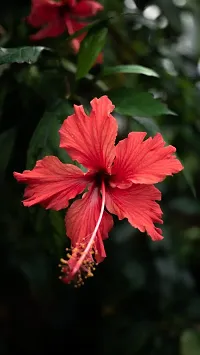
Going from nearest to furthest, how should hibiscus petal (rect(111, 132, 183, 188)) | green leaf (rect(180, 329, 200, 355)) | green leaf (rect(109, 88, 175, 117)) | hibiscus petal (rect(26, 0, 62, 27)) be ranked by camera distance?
hibiscus petal (rect(111, 132, 183, 188))
green leaf (rect(109, 88, 175, 117))
hibiscus petal (rect(26, 0, 62, 27))
green leaf (rect(180, 329, 200, 355))

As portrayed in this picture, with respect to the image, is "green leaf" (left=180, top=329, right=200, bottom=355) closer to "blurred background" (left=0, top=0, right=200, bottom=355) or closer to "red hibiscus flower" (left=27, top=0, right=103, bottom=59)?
"blurred background" (left=0, top=0, right=200, bottom=355)

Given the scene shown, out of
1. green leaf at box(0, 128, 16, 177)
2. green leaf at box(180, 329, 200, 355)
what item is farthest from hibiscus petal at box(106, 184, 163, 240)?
green leaf at box(180, 329, 200, 355)

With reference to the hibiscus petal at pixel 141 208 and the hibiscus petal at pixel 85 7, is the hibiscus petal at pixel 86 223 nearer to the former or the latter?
the hibiscus petal at pixel 141 208

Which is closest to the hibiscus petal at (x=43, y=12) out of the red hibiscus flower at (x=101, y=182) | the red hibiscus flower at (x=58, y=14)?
the red hibiscus flower at (x=58, y=14)

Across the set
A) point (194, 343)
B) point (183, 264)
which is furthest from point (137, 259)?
point (194, 343)

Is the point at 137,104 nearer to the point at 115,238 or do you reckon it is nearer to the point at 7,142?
the point at 7,142

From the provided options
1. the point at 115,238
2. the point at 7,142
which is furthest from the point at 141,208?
the point at 115,238
